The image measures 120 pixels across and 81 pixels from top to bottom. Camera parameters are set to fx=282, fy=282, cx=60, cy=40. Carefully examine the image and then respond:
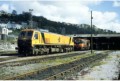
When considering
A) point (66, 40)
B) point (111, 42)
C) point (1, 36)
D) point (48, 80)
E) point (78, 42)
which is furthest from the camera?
point (1, 36)

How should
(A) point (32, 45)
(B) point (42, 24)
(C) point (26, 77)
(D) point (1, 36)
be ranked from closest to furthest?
(C) point (26, 77)
(A) point (32, 45)
(D) point (1, 36)
(B) point (42, 24)

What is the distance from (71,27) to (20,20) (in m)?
30.9

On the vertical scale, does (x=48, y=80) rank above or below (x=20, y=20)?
below

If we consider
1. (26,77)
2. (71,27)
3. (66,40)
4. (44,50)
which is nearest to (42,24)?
(71,27)

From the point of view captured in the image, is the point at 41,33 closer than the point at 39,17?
Yes

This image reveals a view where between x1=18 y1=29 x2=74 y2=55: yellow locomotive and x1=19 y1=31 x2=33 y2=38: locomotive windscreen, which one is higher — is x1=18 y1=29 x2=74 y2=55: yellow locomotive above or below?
below

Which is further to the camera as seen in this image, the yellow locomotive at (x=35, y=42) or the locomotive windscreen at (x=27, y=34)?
the locomotive windscreen at (x=27, y=34)

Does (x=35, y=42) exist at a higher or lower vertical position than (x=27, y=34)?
lower

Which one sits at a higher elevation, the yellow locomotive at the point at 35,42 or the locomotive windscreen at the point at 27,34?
the locomotive windscreen at the point at 27,34

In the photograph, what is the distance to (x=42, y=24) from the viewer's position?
531ft

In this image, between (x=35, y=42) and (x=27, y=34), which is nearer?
(x=35, y=42)

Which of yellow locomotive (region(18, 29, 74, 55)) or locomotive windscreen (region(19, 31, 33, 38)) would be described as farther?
locomotive windscreen (region(19, 31, 33, 38))

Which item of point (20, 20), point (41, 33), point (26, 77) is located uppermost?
point (20, 20)

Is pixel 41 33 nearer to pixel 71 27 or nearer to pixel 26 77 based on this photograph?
pixel 26 77
